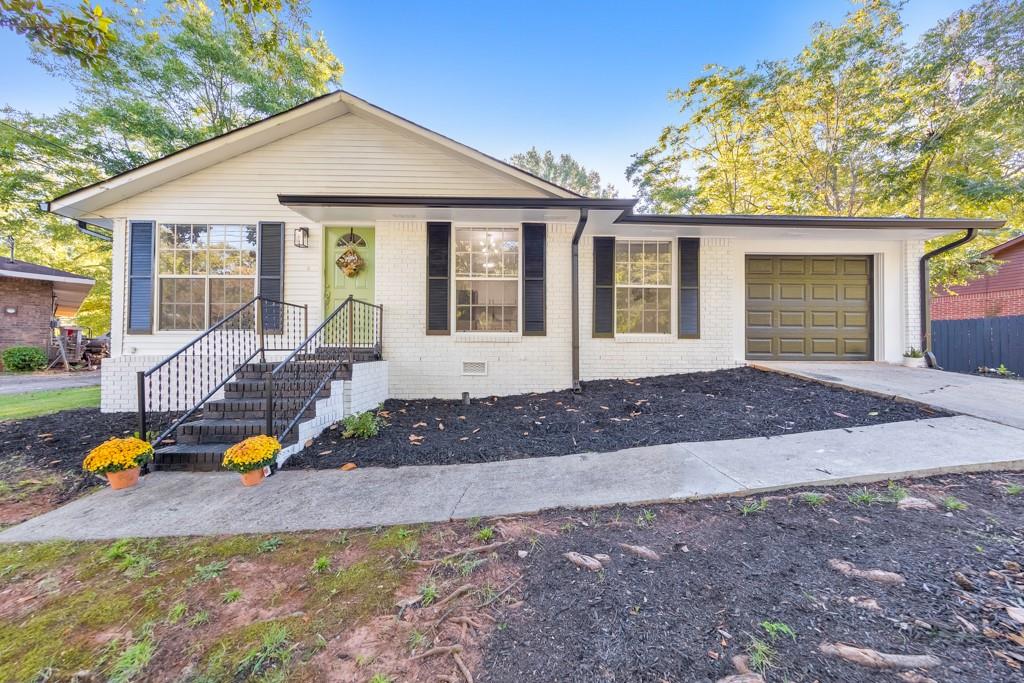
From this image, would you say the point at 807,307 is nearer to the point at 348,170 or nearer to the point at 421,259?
the point at 421,259

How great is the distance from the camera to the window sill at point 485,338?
20.7ft

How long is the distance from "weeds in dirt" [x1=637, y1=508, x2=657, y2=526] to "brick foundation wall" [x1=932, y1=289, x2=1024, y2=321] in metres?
14.2

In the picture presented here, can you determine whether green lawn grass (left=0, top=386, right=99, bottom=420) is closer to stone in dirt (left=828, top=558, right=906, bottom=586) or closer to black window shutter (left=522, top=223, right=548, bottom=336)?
black window shutter (left=522, top=223, right=548, bottom=336)

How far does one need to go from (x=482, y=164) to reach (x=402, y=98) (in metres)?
6.90

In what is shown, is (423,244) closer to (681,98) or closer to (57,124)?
(681,98)

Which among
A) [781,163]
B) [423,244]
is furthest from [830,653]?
[781,163]

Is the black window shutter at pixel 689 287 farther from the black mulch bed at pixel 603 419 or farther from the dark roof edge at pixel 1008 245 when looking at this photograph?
the dark roof edge at pixel 1008 245

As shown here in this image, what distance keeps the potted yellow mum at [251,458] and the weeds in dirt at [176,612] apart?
1.52 metres

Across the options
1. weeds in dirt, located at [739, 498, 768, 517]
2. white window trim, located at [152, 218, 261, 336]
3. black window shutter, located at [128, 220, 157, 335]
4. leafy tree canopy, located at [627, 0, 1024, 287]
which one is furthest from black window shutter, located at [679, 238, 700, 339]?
black window shutter, located at [128, 220, 157, 335]

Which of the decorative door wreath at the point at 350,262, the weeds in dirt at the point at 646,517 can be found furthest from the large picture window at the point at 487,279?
the weeds in dirt at the point at 646,517

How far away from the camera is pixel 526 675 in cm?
130

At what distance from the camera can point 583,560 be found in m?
1.93

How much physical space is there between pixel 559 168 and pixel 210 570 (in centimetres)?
2499

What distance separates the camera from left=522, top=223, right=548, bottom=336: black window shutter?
6.30 meters
